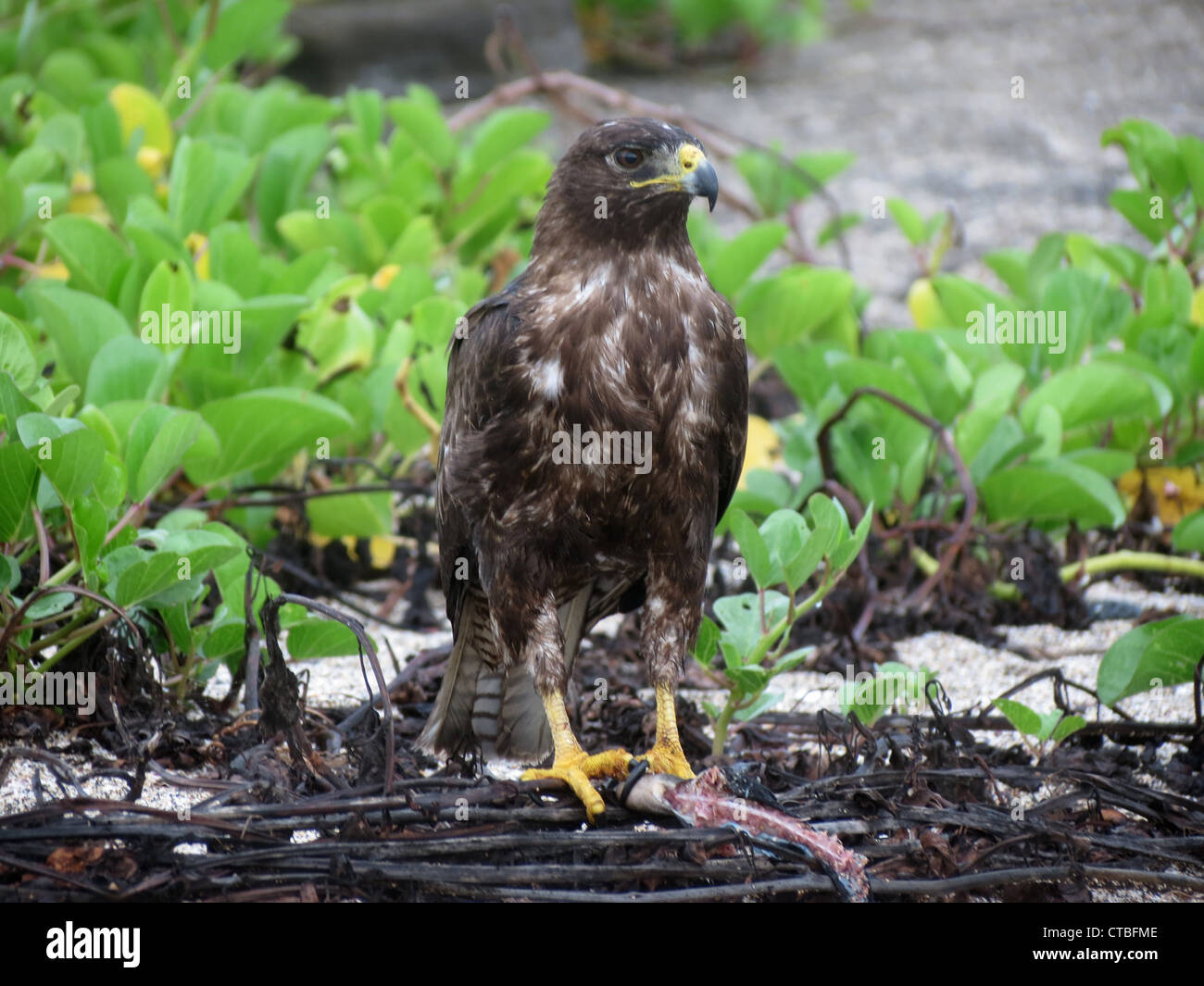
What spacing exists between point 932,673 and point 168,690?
6.25ft

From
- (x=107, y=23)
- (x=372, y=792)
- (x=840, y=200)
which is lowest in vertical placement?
(x=372, y=792)

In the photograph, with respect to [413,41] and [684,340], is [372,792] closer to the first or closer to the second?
[684,340]

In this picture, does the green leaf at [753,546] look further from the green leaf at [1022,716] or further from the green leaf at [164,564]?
the green leaf at [164,564]

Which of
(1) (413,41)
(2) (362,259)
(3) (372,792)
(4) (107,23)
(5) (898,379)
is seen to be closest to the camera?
(3) (372,792)

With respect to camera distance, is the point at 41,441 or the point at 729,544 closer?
the point at 41,441

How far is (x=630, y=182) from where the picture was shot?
10.6 feet

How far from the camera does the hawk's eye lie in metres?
3.25

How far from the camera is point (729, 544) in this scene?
16.3ft

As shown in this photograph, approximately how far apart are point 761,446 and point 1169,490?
1.55 m

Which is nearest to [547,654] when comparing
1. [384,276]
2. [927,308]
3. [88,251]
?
[88,251]

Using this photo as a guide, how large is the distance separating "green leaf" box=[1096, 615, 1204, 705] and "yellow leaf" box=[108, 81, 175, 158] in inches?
183
